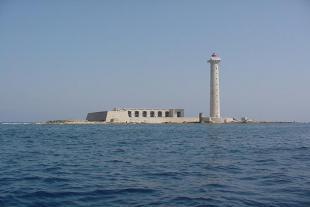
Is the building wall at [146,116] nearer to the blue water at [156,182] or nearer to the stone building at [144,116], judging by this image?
the stone building at [144,116]

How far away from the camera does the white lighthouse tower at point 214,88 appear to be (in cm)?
10231

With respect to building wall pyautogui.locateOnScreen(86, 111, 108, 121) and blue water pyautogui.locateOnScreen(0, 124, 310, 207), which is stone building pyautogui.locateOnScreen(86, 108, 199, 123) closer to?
building wall pyautogui.locateOnScreen(86, 111, 108, 121)

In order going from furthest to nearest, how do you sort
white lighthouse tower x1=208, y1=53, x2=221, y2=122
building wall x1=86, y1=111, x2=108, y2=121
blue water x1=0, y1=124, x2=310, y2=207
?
building wall x1=86, y1=111, x2=108, y2=121 → white lighthouse tower x1=208, y1=53, x2=221, y2=122 → blue water x1=0, y1=124, x2=310, y2=207

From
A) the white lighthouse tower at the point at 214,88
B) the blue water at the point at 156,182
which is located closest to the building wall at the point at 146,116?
the white lighthouse tower at the point at 214,88

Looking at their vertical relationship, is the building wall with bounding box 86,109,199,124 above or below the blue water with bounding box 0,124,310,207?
above

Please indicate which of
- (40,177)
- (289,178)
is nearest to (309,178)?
(289,178)

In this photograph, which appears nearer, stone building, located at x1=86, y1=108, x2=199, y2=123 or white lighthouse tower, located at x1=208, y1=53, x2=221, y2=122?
white lighthouse tower, located at x1=208, y1=53, x2=221, y2=122

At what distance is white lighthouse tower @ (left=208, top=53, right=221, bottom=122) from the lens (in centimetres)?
10231

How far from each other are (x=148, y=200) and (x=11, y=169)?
26.0 ft

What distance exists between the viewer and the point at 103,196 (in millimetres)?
10930

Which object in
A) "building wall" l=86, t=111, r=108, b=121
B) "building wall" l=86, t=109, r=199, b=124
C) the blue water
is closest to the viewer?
the blue water

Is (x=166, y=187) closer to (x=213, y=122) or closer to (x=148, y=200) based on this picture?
(x=148, y=200)

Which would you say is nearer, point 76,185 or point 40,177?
point 76,185

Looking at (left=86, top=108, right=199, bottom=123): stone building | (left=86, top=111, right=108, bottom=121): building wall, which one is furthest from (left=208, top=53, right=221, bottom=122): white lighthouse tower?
(left=86, top=111, right=108, bottom=121): building wall
